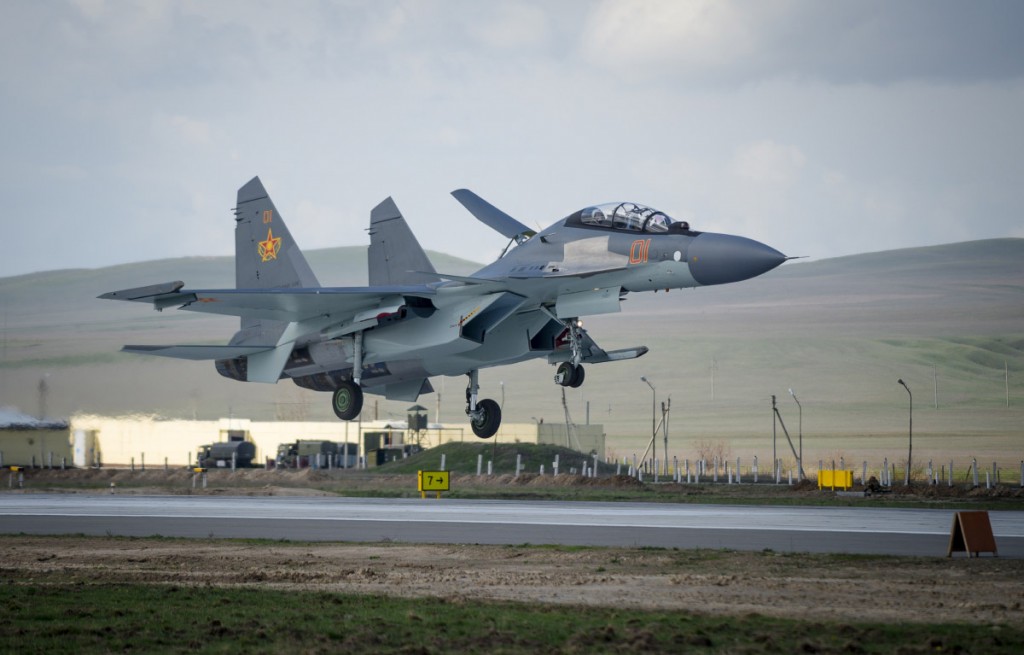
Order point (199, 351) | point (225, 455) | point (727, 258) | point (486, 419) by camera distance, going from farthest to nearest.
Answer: point (225, 455) < point (486, 419) < point (199, 351) < point (727, 258)

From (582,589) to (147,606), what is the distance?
533 centimetres

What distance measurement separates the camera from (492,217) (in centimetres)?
3241

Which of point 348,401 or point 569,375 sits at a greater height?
point 569,375

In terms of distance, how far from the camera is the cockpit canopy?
83.0ft

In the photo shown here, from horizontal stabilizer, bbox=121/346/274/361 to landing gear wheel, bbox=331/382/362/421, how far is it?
2.55 m

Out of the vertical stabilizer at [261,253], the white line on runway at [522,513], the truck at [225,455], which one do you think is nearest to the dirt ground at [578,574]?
the white line on runway at [522,513]

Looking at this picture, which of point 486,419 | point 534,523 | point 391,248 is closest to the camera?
point 534,523

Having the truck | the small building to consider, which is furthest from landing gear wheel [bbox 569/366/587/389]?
the truck

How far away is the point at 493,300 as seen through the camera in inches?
1089

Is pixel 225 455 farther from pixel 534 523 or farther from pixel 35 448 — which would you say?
pixel 534 523

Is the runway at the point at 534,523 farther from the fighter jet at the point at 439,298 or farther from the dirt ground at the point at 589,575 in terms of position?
the fighter jet at the point at 439,298

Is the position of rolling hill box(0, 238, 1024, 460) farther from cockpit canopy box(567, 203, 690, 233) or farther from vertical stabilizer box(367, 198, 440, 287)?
cockpit canopy box(567, 203, 690, 233)

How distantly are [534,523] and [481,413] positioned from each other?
771 centimetres

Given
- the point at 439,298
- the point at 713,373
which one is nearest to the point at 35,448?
the point at 439,298
